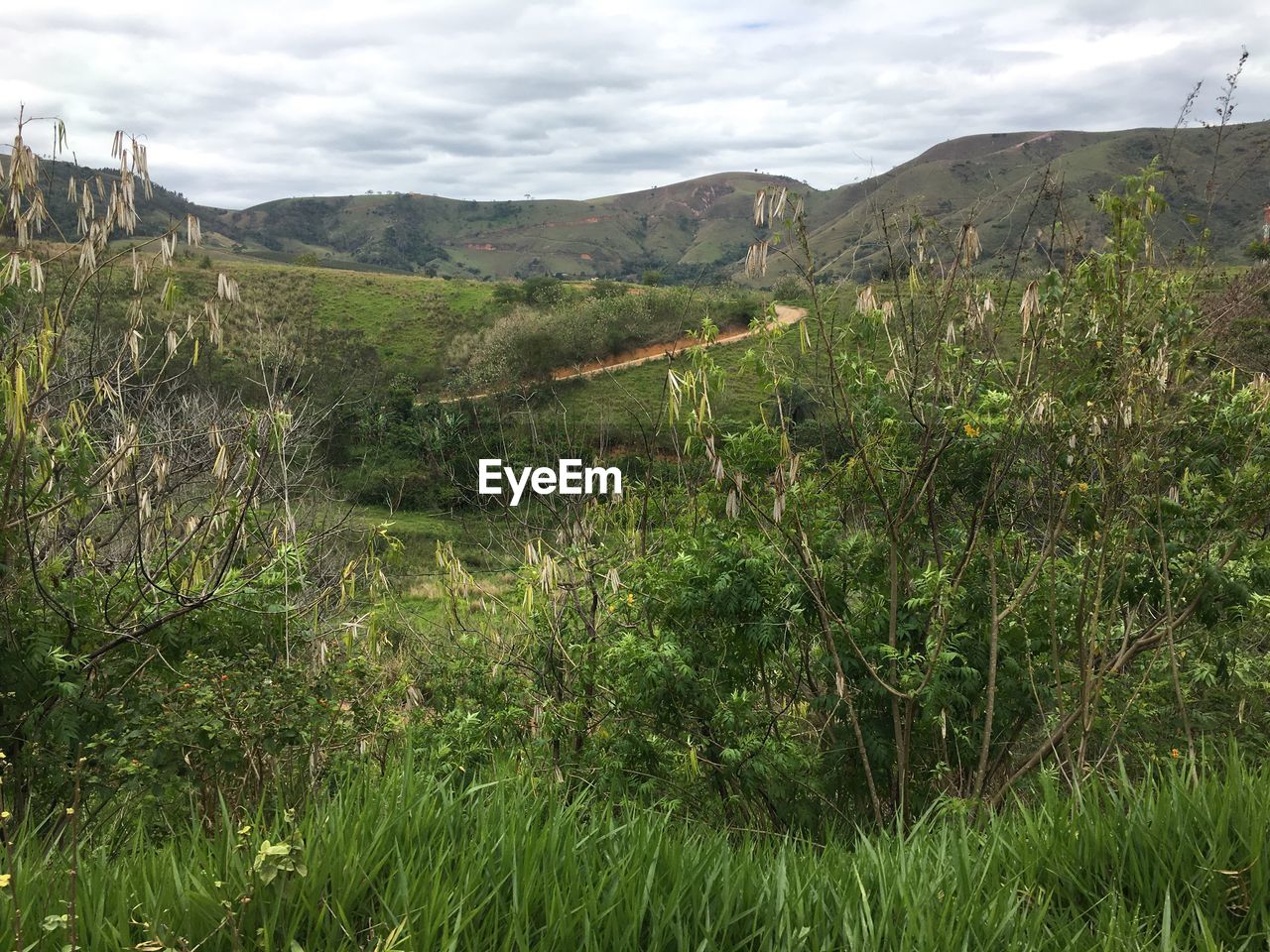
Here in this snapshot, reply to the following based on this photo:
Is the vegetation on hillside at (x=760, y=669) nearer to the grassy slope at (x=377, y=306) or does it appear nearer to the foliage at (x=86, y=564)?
the foliage at (x=86, y=564)

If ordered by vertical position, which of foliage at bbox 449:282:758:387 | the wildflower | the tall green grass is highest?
foliage at bbox 449:282:758:387

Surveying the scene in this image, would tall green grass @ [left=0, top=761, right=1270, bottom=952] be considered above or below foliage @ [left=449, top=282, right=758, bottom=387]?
below

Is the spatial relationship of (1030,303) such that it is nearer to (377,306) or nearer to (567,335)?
(567,335)

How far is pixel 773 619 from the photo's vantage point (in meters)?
4.57

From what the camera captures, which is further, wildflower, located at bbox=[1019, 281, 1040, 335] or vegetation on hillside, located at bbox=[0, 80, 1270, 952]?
wildflower, located at bbox=[1019, 281, 1040, 335]

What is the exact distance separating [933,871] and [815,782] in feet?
8.30

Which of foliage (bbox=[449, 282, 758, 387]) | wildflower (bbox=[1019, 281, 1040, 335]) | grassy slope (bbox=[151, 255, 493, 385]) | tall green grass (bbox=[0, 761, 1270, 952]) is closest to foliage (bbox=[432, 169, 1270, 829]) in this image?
wildflower (bbox=[1019, 281, 1040, 335])

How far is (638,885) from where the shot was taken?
2168 mm

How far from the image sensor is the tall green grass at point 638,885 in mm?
1960

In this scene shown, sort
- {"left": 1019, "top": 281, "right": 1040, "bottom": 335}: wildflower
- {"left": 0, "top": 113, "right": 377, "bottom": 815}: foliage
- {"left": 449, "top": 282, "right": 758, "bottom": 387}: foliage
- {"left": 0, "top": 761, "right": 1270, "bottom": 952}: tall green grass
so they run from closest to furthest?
{"left": 0, "top": 761, "right": 1270, "bottom": 952}: tall green grass → {"left": 0, "top": 113, "right": 377, "bottom": 815}: foliage → {"left": 1019, "top": 281, "right": 1040, "bottom": 335}: wildflower → {"left": 449, "top": 282, "right": 758, "bottom": 387}: foliage

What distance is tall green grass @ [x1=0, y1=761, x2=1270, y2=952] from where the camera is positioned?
1.96 m

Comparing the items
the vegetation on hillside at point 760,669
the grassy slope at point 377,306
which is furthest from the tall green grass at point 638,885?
the grassy slope at point 377,306

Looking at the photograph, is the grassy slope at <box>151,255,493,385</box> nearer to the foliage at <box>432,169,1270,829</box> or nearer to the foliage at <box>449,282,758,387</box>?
the foliage at <box>449,282,758,387</box>

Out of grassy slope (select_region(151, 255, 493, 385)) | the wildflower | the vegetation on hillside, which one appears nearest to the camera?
the vegetation on hillside
